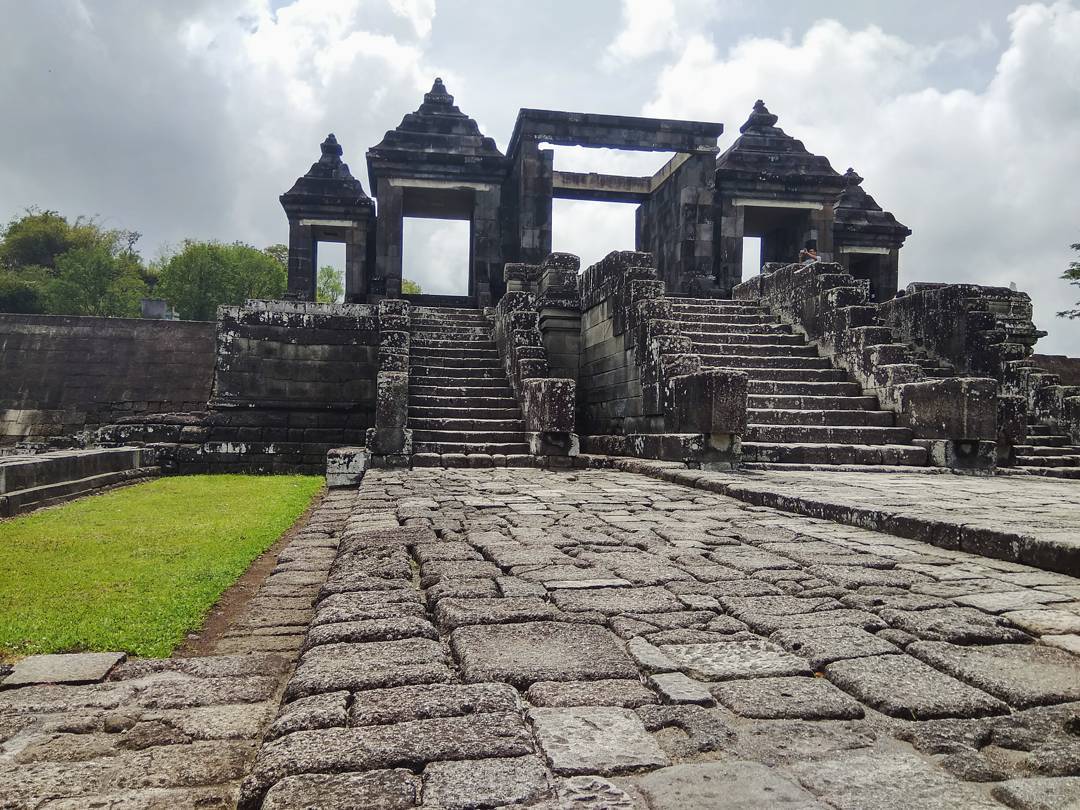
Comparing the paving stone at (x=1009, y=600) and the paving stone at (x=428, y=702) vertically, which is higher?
the paving stone at (x=1009, y=600)

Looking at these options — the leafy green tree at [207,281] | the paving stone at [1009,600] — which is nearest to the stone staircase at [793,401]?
the paving stone at [1009,600]

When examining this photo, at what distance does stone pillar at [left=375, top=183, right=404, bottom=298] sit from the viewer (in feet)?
62.3

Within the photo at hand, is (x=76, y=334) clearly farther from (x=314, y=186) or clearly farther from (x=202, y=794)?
(x=202, y=794)

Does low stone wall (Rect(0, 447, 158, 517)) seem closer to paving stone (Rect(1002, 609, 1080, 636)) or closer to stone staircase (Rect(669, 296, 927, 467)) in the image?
stone staircase (Rect(669, 296, 927, 467))

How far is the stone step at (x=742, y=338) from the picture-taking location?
11.8 metres

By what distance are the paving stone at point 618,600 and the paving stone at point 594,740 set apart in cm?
97

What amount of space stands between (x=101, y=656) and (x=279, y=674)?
2.43ft

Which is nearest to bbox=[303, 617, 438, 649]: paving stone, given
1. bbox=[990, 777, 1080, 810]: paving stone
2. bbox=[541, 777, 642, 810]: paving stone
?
bbox=[541, 777, 642, 810]: paving stone

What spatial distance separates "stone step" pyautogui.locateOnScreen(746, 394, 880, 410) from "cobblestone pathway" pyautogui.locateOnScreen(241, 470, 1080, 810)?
240 inches

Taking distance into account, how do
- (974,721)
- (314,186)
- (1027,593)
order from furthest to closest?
(314,186), (1027,593), (974,721)

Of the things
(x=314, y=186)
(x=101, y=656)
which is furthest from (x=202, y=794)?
(x=314, y=186)

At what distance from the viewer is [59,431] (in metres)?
14.5

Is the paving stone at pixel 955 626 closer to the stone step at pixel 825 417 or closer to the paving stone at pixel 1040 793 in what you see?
the paving stone at pixel 1040 793

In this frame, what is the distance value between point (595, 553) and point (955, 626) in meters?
1.85
